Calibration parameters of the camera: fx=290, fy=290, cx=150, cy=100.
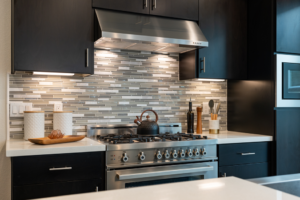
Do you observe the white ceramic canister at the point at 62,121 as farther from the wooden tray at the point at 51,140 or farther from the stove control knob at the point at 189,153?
the stove control knob at the point at 189,153

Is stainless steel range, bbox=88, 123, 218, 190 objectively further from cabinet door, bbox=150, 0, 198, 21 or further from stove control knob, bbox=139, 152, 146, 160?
cabinet door, bbox=150, 0, 198, 21

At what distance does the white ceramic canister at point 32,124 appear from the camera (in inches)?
92.3

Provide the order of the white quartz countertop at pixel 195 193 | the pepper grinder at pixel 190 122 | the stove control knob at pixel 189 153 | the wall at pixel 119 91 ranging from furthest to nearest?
1. the pepper grinder at pixel 190 122
2. the wall at pixel 119 91
3. the stove control knob at pixel 189 153
4. the white quartz countertop at pixel 195 193

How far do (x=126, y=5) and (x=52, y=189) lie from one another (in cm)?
160

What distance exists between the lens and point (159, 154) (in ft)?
7.51

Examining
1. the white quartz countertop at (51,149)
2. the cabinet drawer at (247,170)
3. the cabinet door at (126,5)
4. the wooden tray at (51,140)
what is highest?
the cabinet door at (126,5)

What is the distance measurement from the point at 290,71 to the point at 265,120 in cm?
53

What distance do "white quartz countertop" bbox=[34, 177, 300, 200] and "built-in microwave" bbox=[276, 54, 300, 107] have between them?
1851 millimetres

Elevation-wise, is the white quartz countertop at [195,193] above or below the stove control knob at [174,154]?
above

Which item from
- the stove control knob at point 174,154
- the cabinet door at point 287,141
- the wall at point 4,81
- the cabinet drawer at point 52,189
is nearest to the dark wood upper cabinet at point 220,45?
the cabinet door at point 287,141

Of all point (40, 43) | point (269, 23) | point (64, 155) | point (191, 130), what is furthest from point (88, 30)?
point (269, 23)

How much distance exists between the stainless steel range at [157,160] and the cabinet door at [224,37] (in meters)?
0.77

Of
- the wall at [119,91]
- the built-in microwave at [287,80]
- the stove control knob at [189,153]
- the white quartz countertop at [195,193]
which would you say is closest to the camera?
the white quartz countertop at [195,193]

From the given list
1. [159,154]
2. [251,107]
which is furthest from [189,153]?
[251,107]
